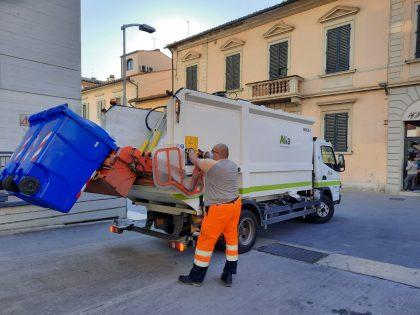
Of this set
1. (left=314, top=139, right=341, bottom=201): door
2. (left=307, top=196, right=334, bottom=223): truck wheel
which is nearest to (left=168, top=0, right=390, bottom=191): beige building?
(left=314, top=139, right=341, bottom=201): door

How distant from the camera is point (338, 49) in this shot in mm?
15336

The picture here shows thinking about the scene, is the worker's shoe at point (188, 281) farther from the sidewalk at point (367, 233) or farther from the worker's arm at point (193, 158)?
the sidewalk at point (367, 233)

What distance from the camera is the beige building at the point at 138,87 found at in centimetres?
2847

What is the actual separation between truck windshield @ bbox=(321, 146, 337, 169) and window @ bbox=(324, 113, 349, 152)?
729 cm

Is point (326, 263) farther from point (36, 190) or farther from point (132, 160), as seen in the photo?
point (36, 190)

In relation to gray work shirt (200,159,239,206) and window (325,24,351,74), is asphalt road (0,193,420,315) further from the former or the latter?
window (325,24,351,74)

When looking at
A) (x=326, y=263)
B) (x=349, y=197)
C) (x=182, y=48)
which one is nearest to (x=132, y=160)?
(x=326, y=263)

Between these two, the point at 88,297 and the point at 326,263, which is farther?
the point at 326,263

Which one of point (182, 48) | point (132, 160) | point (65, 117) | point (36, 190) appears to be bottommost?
point (36, 190)

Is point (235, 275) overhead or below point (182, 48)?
below

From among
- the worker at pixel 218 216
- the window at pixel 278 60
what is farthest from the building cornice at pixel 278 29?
the worker at pixel 218 216

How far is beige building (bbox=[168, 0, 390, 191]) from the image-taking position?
1421cm

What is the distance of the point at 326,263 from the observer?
5.12m

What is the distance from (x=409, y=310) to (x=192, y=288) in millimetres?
2324
